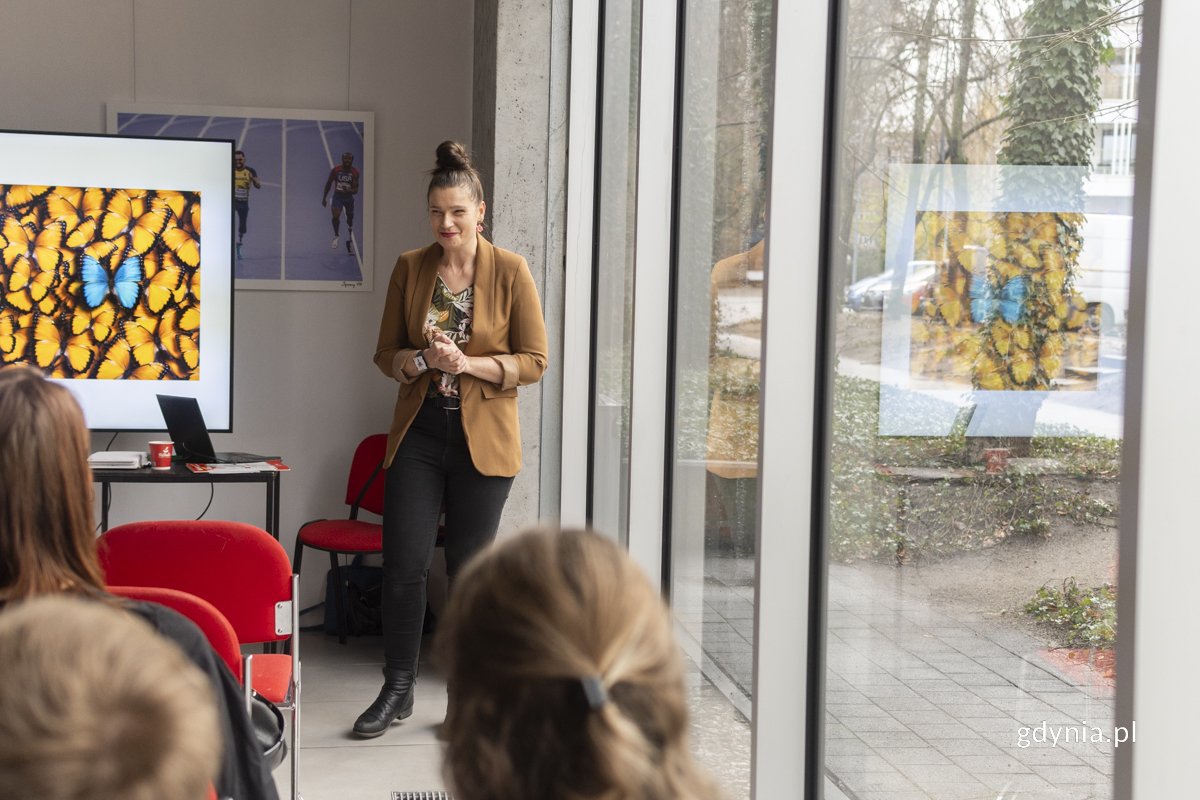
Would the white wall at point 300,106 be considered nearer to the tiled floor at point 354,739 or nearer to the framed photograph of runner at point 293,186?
the framed photograph of runner at point 293,186

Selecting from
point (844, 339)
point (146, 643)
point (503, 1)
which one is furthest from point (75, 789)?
point (503, 1)

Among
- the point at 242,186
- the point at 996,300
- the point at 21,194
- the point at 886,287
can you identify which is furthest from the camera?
the point at 242,186

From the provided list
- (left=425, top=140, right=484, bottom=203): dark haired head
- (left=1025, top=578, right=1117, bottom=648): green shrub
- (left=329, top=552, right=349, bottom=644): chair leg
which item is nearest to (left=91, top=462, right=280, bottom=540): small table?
(left=329, top=552, right=349, bottom=644): chair leg

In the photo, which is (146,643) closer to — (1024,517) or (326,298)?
(1024,517)

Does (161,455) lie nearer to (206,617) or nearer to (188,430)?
(188,430)

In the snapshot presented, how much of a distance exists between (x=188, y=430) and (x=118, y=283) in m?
0.78

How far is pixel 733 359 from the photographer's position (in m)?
2.66

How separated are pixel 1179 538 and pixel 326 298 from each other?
4835mm

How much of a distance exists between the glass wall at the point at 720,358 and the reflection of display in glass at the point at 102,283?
2.69 metres

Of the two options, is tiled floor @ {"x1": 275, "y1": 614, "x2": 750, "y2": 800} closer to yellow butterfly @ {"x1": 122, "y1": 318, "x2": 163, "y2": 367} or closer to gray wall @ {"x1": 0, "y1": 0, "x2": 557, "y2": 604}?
gray wall @ {"x1": 0, "y1": 0, "x2": 557, "y2": 604}

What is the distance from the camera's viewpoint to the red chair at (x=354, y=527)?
4.89 meters

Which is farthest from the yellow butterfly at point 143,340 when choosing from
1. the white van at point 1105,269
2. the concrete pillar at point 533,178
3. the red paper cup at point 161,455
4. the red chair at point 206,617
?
the white van at point 1105,269

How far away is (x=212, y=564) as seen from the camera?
8.95ft

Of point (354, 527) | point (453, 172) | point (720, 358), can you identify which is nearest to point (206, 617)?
point (720, 358)
